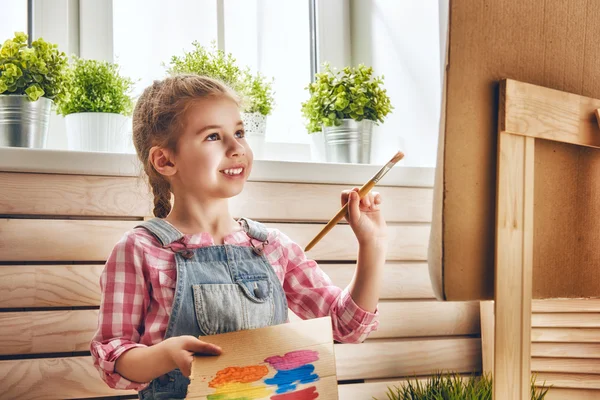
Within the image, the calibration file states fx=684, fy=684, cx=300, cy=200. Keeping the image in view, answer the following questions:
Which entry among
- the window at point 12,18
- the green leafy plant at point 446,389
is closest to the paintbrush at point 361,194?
the green leafy plant at point 446,389

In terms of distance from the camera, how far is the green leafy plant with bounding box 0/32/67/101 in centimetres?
142

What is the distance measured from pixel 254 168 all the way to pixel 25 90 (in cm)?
51

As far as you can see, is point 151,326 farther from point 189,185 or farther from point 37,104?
point 37,104

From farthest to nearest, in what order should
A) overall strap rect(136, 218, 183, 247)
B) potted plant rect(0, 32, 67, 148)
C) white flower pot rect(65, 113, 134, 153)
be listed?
white flower pot rect(65, 113, 134, 153) → potted plant rect(0, 32, 67, 148) → overall strap rect(136, 218, 183, 247)

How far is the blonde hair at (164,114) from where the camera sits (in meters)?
1.23

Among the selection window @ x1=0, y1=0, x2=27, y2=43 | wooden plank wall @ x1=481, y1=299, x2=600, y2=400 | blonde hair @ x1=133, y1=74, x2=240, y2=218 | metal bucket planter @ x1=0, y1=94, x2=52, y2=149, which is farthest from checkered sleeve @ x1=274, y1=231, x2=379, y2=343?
window @ x1=0, y1=0, x2=27, y2=43

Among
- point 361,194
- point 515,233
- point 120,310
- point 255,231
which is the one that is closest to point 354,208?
point 361,194

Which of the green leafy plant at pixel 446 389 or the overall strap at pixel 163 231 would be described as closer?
the overall strap at pixel 163 231

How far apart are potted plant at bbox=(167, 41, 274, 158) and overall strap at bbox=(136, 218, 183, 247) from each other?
0.53 meters

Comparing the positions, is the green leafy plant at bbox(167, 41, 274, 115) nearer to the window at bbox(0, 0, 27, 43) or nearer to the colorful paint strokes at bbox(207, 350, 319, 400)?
the window at bbox(0, 0, 27, 43)

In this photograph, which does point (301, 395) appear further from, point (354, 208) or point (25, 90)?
point (25, 90)

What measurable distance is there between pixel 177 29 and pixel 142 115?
2.31 ft

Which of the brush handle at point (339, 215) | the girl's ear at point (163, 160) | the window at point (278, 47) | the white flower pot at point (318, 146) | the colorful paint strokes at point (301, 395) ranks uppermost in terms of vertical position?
the window at point (278, 47)

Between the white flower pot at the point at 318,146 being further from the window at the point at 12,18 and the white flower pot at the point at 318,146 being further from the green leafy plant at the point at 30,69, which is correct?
the window at the point at 12,18
